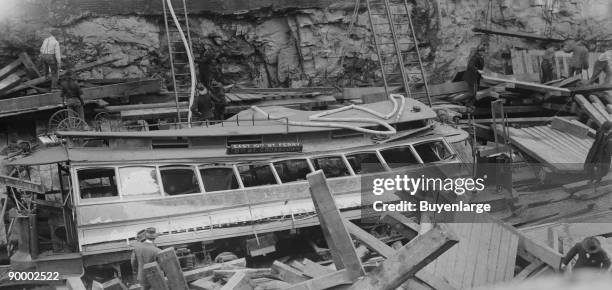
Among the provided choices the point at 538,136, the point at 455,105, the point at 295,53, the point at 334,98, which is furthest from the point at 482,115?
the point at 295,53

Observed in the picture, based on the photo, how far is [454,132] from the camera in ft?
46.2

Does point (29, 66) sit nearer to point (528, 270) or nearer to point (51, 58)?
point (51, 58)

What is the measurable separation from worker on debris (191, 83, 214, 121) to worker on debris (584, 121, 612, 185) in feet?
23.4

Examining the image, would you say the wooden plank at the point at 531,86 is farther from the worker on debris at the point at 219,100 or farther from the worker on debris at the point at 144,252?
the worker on debris at the point at 144,252

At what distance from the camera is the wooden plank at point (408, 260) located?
221 inches

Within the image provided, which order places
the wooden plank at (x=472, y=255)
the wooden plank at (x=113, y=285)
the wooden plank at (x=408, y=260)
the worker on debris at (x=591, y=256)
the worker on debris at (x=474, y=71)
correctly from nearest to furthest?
the wooden plank at (x=408, y=260)
the worker on debris at (x=591, y=256)
the wooden plank at (x=472, y=255)
the wooden plank at (x=113, y=285)
the worker on debris at (x=474, y=71)

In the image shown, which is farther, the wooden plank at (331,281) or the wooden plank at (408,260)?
the wooden plank at (331,281)

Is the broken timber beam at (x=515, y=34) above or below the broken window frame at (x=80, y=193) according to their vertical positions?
above

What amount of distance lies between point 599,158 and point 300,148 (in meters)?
5.17

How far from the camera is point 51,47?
14484mm

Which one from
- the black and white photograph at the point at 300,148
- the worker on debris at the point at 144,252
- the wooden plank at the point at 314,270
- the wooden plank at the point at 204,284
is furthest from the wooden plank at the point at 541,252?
the worker on debris at the point at 144,252

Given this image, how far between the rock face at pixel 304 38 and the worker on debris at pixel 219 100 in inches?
63.6

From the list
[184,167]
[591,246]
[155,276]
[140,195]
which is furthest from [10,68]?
[591,246]

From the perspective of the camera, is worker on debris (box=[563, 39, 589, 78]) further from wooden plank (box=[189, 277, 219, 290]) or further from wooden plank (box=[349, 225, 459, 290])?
wooden plank (box=[349, 225, 459, 290])
